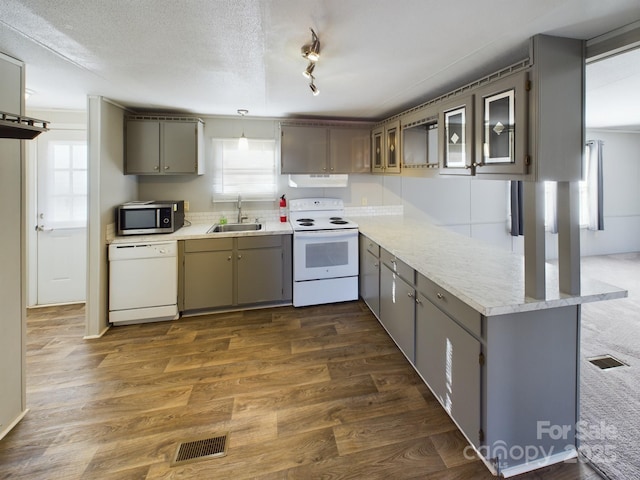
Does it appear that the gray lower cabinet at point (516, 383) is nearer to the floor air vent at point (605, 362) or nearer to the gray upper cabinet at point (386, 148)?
the floor air vent at point (605, 362)

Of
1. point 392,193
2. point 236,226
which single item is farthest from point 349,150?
point 236,226

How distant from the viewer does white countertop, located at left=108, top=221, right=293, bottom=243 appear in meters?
3.34

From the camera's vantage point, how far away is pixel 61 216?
12.5 ft

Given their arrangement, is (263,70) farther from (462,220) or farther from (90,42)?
(462,220)

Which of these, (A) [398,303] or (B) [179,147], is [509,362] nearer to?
(A) [398,303]

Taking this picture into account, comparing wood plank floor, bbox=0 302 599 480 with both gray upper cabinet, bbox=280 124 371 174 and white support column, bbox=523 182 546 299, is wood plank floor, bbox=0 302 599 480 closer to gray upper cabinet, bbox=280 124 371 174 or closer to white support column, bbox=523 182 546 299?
white support column, bbox=523 182 546 299

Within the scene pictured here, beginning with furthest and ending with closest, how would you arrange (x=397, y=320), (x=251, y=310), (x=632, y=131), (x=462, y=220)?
(x=632, y=131) → (x=462, y=220) → (x=251, y=310) → (x=397, y=320)

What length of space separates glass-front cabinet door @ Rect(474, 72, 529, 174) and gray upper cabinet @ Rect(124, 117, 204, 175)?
2961mm

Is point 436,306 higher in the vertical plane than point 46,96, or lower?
lower

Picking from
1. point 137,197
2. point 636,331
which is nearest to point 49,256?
point 137,197

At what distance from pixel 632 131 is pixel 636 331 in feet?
15.2

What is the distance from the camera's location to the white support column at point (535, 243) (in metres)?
1.61

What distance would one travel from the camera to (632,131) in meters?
5.73

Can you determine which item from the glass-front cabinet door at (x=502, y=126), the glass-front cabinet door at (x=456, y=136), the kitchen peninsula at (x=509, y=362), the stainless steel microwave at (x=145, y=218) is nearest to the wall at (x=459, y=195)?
the glass-front cabinet door at (x=456, y=136)
